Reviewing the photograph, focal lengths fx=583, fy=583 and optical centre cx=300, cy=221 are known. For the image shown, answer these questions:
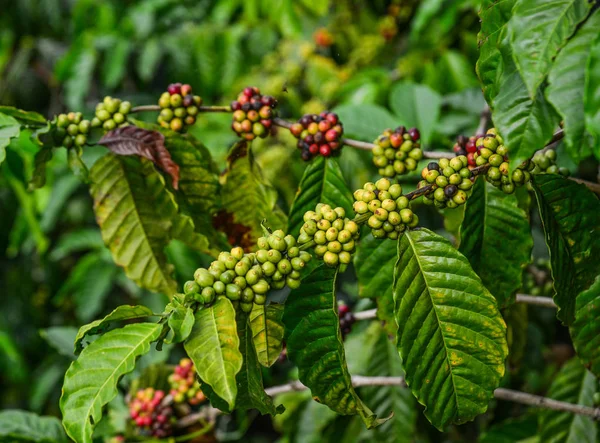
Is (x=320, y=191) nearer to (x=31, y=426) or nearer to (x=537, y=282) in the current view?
(x=537, y=282)

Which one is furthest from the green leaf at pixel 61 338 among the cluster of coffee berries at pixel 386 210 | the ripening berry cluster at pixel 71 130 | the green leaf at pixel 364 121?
the cluster of coffee berries at pixel 386 210

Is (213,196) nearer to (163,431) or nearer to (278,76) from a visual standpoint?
(163,431)

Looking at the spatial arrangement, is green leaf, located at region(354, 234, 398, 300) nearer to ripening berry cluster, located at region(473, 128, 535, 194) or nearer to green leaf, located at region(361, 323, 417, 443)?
ripening berry cluster, located at region(473, 128, 535, 194)

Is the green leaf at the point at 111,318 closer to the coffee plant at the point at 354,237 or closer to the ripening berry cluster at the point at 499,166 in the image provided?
the coffee plant at the point at 354,237

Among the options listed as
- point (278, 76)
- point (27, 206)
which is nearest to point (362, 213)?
point (27, 206)

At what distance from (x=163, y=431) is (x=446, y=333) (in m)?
0.95

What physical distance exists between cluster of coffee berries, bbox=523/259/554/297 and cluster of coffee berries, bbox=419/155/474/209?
2.26 ft

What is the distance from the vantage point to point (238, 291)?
0.77 m

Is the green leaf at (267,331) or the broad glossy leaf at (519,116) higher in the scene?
the broad glossy leaf at (519,116)

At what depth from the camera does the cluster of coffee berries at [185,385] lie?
4.84ft

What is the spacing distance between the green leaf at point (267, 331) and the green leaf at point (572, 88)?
18.7 inches

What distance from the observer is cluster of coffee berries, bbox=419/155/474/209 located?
857mm

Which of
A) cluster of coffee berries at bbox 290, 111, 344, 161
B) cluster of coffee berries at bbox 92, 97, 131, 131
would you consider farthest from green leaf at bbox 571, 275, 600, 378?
cluster of coffee berries at bbox 92, 97, 131, 131

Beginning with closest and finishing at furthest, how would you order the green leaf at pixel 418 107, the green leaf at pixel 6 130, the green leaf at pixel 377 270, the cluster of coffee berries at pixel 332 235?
the cluster of coffee berries at pixel 332 235 → the green leaf at pixel 6 130 → the green leaf at pixel 377 270 → the green leaf at pixel 418 107
